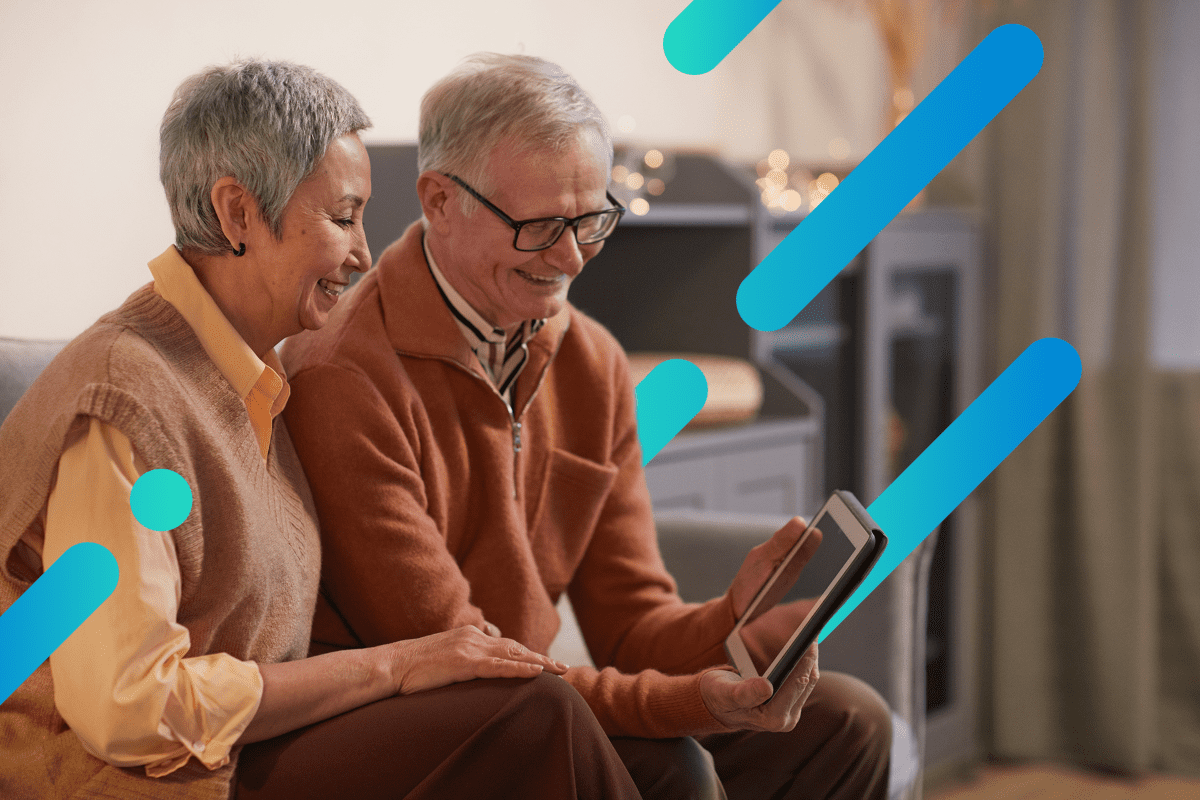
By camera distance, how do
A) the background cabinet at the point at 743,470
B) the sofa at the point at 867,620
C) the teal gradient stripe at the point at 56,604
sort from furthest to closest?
the background cabinet at the point at 743,470, the sofa at the point at 867,620, the teal gradient stripe at the point at 56,604

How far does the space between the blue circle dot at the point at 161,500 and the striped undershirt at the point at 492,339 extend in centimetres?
34

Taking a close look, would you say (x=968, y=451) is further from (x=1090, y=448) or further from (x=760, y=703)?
(x=760, y=703)

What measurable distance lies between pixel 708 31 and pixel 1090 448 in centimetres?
123

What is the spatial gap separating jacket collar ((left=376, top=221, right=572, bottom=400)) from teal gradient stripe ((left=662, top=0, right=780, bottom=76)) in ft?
4.55

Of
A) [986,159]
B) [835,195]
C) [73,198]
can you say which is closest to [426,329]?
[73,198]

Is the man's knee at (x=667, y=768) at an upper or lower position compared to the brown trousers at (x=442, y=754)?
lower

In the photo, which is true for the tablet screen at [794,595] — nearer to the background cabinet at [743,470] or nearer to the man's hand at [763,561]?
the man's hand at [763,561]

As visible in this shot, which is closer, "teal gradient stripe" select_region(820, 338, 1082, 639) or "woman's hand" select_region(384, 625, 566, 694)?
"woman's hand" select_region(384, 625, 566, 694)

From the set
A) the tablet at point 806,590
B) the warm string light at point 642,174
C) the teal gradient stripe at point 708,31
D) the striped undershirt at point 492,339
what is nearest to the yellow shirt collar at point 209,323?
the striped undershirt at point 492,339

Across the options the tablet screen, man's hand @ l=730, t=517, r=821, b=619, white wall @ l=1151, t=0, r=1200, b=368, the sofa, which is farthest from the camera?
white wall @ l=1151, t=0, r=1200, b=368

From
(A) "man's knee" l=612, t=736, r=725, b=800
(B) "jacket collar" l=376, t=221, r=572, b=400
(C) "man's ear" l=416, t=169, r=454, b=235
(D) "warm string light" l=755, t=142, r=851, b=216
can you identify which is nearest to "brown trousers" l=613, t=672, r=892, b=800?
(A) "man's knee" l=612, t=736, r=725, b=800

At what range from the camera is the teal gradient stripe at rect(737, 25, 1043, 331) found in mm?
2104

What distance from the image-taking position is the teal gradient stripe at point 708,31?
235 centimetres

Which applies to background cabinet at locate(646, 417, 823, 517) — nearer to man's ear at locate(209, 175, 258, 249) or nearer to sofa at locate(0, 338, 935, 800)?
sofa at locate(0, 338, 935, 800)
